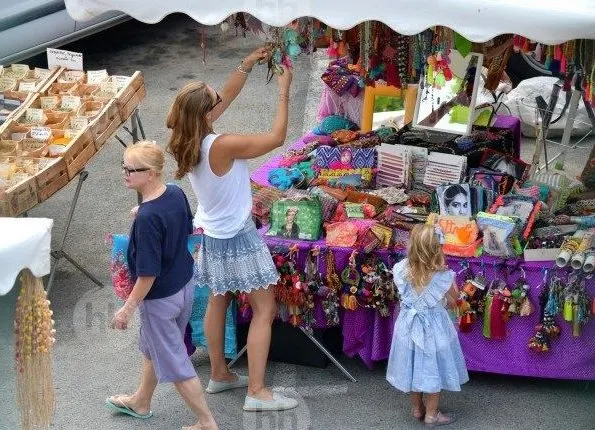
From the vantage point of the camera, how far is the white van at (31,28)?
8844 millimetres

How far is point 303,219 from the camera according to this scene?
530 centimetres

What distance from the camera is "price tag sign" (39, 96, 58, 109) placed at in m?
6.82

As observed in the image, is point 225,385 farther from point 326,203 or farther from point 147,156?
point 147,156

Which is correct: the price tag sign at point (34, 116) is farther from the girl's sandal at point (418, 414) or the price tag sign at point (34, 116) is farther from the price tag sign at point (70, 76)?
the girl's sandal at point (418, 414)

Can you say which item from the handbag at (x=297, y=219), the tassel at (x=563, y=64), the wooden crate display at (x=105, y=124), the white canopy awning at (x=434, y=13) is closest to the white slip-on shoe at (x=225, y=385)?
the handbag at (x=297, y=219)

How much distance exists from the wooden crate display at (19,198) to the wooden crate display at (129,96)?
1166mm

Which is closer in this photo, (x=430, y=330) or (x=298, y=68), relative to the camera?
(x=430, y=330)

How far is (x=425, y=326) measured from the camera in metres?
4.68

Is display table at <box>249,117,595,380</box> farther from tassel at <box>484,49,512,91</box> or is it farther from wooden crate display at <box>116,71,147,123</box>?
wooden crate display at <box>116,71,147,123</box>

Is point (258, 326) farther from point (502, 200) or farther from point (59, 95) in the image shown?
point (59, 95)

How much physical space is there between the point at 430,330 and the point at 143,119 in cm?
498

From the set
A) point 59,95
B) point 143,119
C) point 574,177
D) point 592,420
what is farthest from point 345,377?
point 143,119

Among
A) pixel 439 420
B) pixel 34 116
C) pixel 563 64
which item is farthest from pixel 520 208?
pixel 34 116

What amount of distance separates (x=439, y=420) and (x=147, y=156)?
6.02 feet
